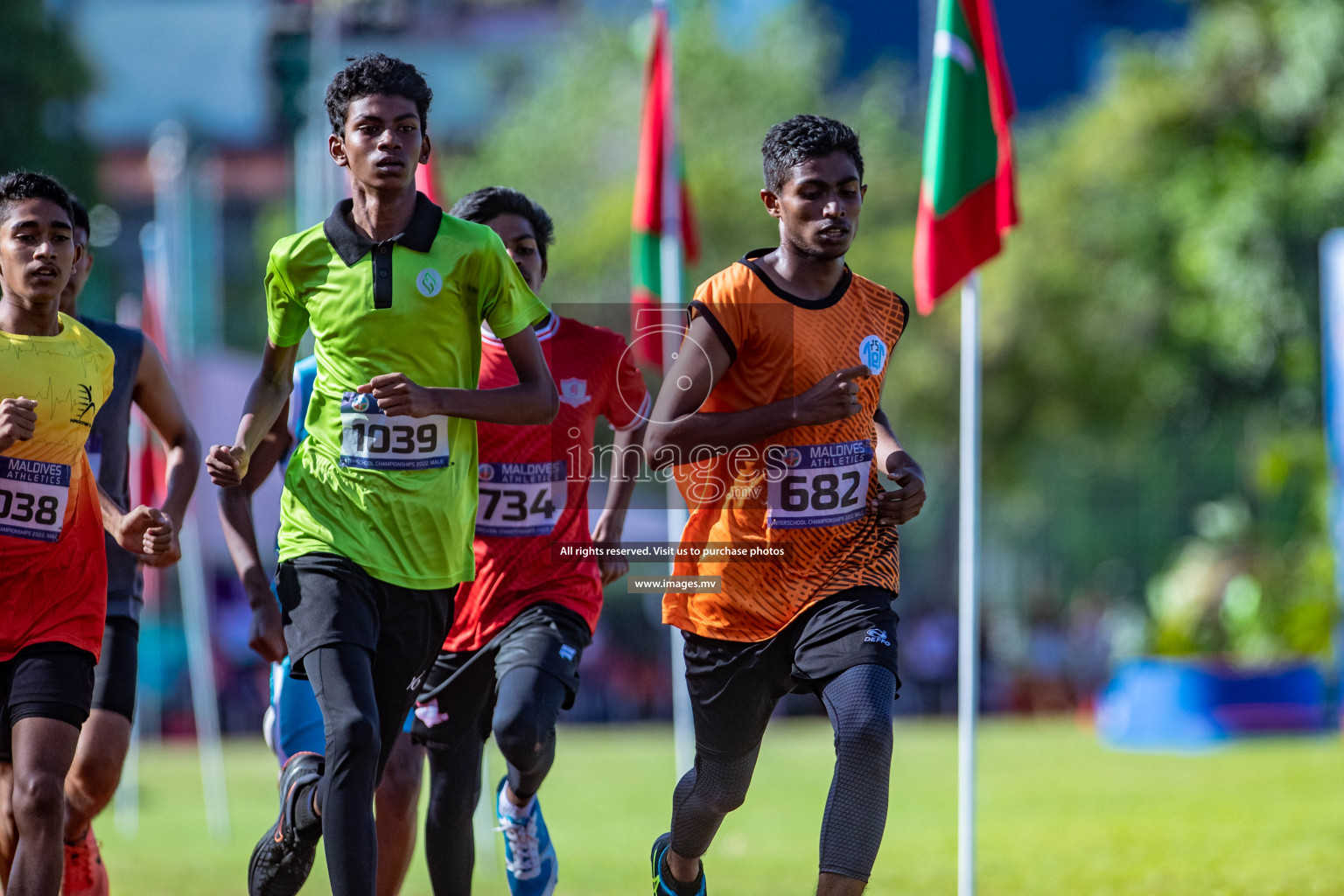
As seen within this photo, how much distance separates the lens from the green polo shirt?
522 cm

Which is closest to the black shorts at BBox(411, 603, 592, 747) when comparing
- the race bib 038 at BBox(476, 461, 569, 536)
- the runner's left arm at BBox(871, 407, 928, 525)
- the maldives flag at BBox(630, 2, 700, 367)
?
the race bib 038 at BBox(476, 461, 569, 536)

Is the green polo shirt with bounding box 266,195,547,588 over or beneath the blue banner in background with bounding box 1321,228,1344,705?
beneath

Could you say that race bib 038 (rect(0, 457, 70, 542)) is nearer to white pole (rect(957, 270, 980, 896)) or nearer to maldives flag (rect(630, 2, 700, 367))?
white pole (rect(957, 270, 980, 896))

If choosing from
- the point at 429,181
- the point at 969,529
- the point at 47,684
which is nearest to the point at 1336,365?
the point at 969,529

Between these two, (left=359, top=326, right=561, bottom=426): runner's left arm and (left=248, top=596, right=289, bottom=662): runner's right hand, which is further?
(left=248, top=596, right=289, bottom=662): runner's right hand

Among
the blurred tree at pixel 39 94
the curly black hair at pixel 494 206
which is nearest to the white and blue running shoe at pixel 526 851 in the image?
the curly black hair at pixel 494 206

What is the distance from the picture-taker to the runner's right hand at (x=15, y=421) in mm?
5113

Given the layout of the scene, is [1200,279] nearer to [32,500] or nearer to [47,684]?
[32,500]

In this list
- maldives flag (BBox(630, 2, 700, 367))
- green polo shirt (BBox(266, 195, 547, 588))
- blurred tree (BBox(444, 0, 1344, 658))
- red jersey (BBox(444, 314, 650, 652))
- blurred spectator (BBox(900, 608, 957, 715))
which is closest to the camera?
green polo shirt (BBox(266, 195, 547, 588))

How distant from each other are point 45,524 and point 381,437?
1129 mm

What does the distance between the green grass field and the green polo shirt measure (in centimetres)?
384

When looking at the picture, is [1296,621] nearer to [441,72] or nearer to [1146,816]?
[1146,816]

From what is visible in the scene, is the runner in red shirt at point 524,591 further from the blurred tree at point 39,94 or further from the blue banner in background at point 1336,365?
the blurred tree at point 39,94

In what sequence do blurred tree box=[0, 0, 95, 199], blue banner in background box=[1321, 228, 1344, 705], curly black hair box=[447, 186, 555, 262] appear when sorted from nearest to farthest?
curly black hair box=[447, 186, 555, 262] < blue banner in background box=[1321, 228, 1344, 705] < blurred tree box=[0, 0, 95, 199]
